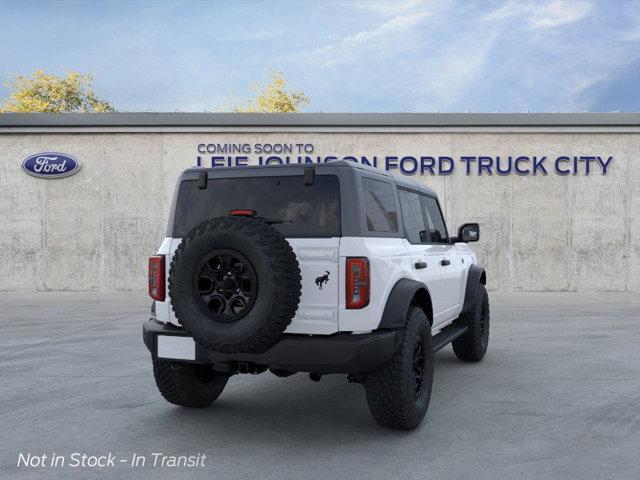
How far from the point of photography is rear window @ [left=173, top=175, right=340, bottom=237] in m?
3.94

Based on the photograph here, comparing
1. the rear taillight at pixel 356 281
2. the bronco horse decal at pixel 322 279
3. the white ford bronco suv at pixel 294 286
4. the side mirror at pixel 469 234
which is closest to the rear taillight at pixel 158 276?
the white ford bronco suv at pixel 294 286

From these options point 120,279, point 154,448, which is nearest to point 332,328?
point 154,448

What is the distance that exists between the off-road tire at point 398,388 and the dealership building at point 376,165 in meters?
11.6

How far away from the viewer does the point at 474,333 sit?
6.37 meters

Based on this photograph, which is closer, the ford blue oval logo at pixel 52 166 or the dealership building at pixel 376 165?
the dealership building at pixel 376 165

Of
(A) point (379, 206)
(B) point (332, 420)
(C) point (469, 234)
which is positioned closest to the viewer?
(A) point (379, 206)

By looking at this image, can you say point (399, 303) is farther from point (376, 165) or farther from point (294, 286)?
point (376, 165)

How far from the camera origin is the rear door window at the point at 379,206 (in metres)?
4.12

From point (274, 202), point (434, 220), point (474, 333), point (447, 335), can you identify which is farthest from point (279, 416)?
point (474, 333)

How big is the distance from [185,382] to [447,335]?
235 cm

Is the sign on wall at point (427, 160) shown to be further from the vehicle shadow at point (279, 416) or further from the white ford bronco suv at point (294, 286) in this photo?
the white ford bronco suv at point (294, 286)

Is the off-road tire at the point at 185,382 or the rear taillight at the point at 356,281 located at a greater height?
the rear taillight at the point at 356,281

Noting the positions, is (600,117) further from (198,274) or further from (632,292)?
(198,274)

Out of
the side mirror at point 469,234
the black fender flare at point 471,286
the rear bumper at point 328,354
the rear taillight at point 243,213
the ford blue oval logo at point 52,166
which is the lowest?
the rear bumper at point 328,354
